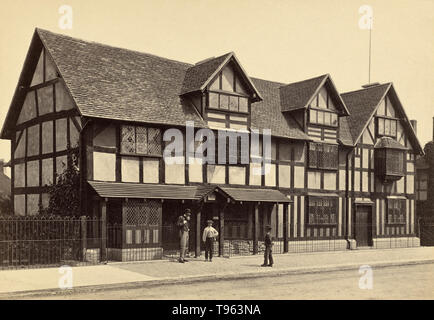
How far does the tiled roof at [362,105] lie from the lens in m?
33.5

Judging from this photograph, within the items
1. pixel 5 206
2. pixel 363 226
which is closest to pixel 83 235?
pixel 5 206

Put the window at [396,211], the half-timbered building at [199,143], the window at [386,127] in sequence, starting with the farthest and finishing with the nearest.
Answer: the window at [396,211], the window at [386,127], the half-timbered building at [199,143]

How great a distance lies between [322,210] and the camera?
103 feet

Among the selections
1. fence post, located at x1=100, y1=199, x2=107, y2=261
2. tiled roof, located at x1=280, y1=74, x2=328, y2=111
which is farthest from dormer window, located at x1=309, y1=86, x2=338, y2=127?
fence post, located at x1=100, y1=199, x2=107, y2=261

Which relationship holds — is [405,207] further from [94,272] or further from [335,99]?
[94,272]

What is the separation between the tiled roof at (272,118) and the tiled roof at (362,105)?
4.63m

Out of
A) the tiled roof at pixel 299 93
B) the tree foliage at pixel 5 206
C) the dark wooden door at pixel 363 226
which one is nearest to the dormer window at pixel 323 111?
the tiled roof at pixel 299 93

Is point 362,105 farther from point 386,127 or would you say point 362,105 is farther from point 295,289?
point 295,289

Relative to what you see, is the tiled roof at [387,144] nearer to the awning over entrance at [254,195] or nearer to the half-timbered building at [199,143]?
the half-timbered building at [199,143]

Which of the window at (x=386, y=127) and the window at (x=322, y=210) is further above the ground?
the window at (x=386, y=127)

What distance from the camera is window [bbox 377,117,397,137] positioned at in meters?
34.4

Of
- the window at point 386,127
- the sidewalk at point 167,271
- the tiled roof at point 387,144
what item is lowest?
the sidewalk at point 167,271

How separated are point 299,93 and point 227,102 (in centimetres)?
609

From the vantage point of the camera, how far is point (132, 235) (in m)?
22.7
